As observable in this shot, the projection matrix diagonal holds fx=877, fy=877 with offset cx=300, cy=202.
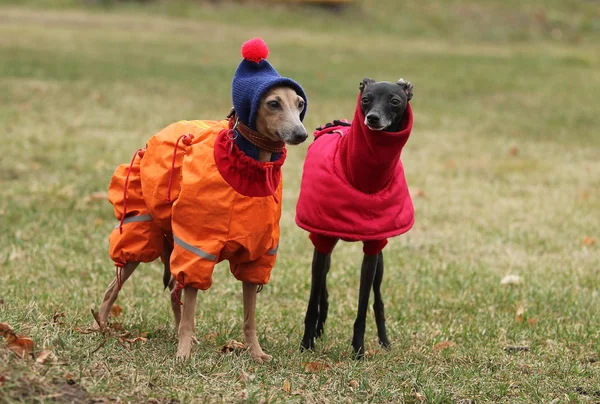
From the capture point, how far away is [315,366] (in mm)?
4453

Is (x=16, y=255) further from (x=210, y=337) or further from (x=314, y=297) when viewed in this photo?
(x=314, y=297)

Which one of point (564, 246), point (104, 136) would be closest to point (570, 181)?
point (564, 246)

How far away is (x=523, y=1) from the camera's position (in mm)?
30828

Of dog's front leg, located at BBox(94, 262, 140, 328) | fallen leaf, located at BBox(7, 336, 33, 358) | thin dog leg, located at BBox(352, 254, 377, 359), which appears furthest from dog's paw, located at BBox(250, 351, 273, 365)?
fallen leaf, located at BBox(7, 336, 33, 358)

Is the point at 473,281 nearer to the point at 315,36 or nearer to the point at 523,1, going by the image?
the point at 315,36

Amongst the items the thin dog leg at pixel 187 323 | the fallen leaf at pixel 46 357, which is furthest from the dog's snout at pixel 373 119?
the fallen leaf at pixel 46 357

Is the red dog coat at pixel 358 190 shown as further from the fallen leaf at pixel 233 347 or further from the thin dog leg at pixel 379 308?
the fallen leaf at pixel 233 347

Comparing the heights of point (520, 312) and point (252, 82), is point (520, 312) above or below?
below

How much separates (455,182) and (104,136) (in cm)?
439


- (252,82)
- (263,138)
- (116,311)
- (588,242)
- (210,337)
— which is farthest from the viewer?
(588,242)

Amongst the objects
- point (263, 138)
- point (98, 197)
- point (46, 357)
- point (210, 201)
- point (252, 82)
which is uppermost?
point (252, 82)

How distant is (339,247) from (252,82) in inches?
146

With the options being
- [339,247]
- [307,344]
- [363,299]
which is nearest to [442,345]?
[363,299]

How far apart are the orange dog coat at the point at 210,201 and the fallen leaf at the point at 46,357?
82cm
